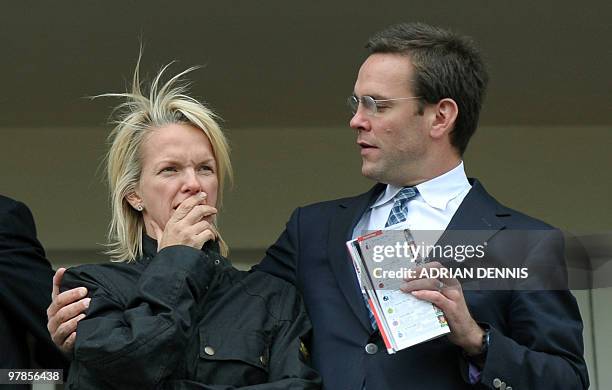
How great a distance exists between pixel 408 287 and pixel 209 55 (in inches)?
89.5

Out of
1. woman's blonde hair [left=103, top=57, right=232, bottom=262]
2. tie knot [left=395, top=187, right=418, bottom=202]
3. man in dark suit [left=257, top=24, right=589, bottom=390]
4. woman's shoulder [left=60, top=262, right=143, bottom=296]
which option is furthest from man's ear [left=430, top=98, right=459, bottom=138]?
woman's shoulder [left=60, top=262, right=143, bottom=296]

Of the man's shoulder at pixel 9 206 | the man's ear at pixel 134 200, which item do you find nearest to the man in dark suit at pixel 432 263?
the man's ear at pixel 134 200

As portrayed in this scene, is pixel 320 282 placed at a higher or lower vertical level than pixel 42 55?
lower

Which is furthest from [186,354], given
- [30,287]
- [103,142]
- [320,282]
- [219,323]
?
[103,142]

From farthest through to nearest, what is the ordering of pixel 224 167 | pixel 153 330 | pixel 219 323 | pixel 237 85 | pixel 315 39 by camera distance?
pixel 237 85, pixel 315 39, pixel 224 167, pixel 219 323, pixel 153 330

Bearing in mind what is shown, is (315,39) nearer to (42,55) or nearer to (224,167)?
(42,55)

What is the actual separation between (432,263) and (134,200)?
2.66 feet

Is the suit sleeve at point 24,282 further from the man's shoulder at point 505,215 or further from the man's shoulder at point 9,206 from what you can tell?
the man's shoulder at point 505,215

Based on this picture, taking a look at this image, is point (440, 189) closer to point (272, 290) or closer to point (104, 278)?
point (272, 290)

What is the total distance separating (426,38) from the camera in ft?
13.1

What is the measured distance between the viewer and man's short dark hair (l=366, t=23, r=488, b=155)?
3934 mm

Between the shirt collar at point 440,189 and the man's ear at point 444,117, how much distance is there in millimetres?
100

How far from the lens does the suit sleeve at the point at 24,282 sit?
403 cm

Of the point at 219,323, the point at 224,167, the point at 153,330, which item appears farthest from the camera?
the point at 224,167
